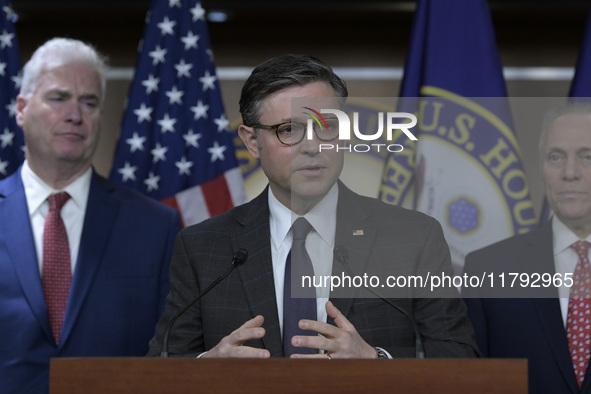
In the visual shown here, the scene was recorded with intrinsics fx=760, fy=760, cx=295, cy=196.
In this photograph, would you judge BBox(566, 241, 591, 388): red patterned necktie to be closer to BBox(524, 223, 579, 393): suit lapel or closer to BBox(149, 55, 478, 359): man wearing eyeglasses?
BBox(524, 223, 579, 393): suit lapel

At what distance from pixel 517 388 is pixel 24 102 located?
2404mm

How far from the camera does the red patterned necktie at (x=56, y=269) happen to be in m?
2.88

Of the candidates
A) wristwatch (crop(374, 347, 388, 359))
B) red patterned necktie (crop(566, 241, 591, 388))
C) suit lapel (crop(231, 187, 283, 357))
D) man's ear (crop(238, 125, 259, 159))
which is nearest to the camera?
wristwatch (crop(374, 347, 388, 359))

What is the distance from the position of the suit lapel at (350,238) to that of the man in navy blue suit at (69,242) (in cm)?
128

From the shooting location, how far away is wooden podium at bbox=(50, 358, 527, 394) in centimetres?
150

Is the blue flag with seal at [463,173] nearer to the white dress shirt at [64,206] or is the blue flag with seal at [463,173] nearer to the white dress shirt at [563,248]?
the white dress shirt at [563,248]

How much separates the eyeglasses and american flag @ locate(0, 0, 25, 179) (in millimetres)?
2044

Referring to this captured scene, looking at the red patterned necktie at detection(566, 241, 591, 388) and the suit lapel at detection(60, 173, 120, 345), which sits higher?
the suit lapel at detection(60, 173, 120, 345)

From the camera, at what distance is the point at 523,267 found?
1986 millimetres

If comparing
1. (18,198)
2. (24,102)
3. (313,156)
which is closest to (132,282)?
(18,198)

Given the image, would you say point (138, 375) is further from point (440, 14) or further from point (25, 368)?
point (440, 14)

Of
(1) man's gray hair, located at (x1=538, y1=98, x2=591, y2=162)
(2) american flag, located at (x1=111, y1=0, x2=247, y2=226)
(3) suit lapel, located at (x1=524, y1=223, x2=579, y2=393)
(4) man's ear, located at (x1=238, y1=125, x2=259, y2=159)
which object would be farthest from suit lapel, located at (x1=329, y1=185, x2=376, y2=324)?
(2) american flag, located at (x1=111, y1=0, x2=247, y2=226)

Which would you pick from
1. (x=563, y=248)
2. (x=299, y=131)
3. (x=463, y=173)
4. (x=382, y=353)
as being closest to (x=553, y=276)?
(x=563, y=248)

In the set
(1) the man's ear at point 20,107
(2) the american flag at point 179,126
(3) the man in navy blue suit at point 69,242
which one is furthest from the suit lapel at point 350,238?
(1) the man's ear at point 20,107
